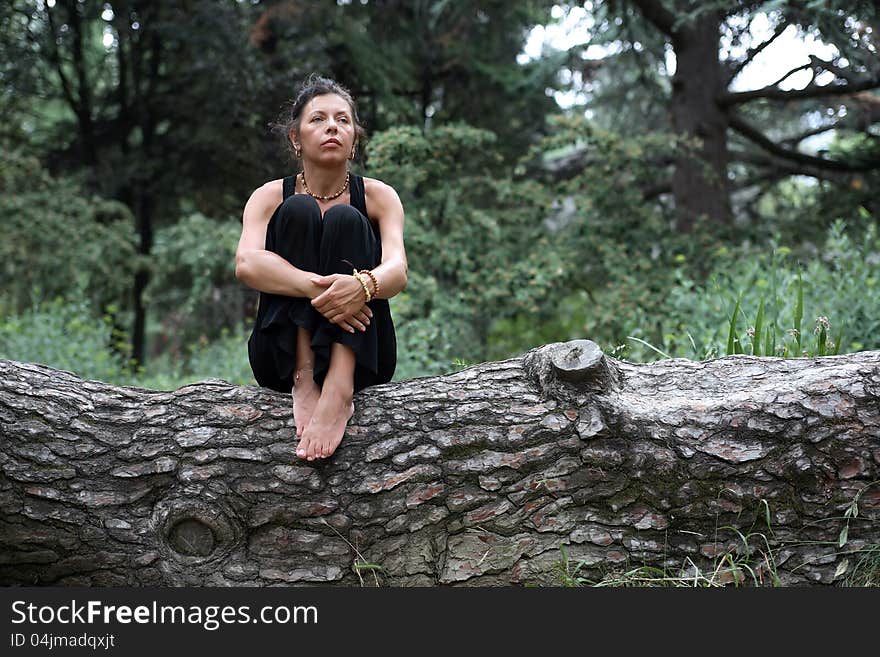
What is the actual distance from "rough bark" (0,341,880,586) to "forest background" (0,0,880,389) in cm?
241

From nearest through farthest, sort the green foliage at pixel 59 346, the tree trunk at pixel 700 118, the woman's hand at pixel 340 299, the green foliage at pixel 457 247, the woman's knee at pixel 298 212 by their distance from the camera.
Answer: the woman's hand at pixel 340 299 < the woman's knee at pixel 298 212 < the green foliage at pixel 457 247 < the green foliage at pixel 59 346 < the tree trunk at pixel 700 118

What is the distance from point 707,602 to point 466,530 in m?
0.74

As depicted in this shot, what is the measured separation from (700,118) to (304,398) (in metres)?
6.41

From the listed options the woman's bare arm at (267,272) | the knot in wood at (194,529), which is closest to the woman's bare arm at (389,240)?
the woman's bare arm at (267,272)

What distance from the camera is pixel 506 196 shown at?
7.44 meters

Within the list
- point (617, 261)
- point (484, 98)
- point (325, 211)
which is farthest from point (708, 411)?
point (484, 98)

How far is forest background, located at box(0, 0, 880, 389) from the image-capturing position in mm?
6578

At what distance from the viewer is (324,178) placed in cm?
292

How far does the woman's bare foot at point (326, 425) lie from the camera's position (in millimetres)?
2529

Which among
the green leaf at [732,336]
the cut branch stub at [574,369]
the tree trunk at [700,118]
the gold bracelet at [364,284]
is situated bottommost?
the cut branch stub at [574,369]

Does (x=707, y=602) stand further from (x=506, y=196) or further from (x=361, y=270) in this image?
(x=506, y=196)

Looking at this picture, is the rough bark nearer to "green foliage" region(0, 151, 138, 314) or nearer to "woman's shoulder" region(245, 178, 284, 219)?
"woman's shoulder" region(245, 178, 284, 219)

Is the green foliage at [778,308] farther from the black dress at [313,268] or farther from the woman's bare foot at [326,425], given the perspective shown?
the woman's bare foot at [326,425]

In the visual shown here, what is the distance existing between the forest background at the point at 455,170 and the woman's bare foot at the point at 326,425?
2.99 meters
